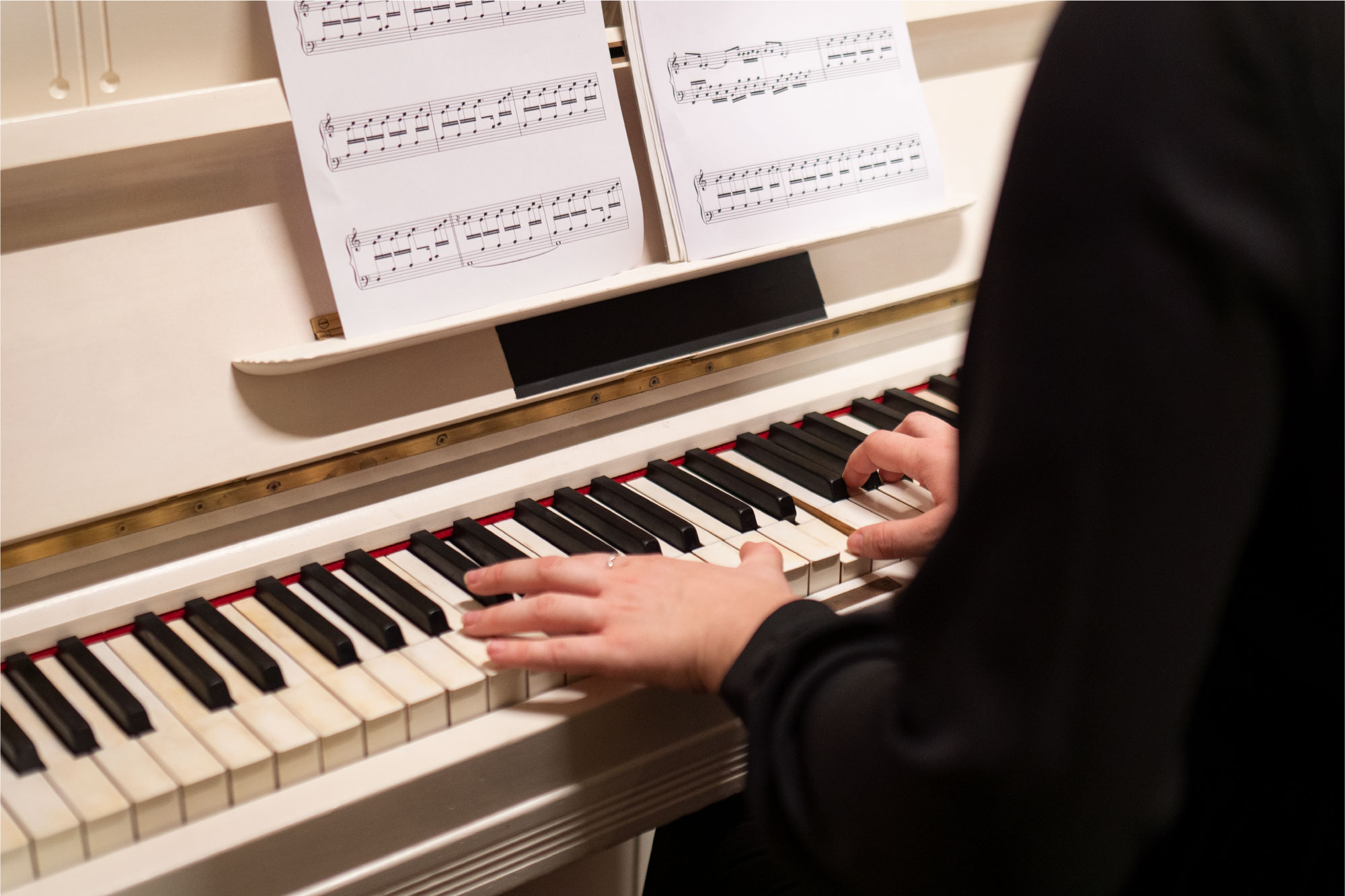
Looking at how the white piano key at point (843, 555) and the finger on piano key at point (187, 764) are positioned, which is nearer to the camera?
the finger on piano key at point (187, 764)

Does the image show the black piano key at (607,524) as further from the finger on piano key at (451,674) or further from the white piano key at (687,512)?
the finger on piano key at (451,674)

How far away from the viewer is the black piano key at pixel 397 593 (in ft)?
3.67

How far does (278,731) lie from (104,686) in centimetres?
19

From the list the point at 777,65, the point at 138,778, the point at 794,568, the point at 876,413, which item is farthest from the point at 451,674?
the point at 777,65

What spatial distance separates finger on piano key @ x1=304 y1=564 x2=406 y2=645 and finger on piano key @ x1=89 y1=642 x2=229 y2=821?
0.17 meters

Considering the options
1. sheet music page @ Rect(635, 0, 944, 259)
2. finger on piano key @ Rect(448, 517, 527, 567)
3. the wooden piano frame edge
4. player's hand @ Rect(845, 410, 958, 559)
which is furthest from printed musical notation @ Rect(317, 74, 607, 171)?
player's hand @ Rect(845, 410, 958, 559)

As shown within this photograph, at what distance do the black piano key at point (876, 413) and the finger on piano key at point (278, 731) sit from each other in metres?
0.92

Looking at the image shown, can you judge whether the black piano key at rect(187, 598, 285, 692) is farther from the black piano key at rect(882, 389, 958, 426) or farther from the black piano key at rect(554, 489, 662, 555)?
the black piano key at rect(882, 389, 958, 426)

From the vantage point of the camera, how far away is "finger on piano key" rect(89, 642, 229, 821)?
3.03 feet

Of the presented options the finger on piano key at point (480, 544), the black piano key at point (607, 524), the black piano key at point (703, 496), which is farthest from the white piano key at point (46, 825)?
the black piano key at point (703, 496)

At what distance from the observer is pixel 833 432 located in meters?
1.56

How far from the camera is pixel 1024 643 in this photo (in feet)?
1.92

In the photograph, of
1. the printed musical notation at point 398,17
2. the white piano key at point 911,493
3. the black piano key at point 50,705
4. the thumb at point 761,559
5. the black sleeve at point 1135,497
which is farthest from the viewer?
the white piano key at point 911,493

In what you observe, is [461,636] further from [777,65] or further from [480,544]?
[777,65]
